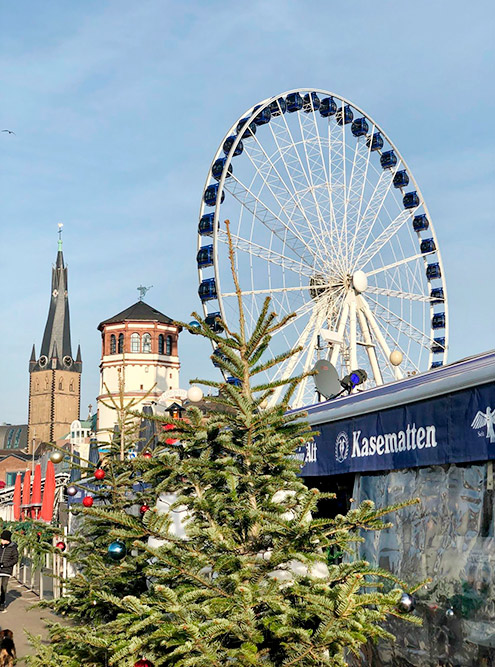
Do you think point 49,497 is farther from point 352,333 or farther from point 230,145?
point 230,145

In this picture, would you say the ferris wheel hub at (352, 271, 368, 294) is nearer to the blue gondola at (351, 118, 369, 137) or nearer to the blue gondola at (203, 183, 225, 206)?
the blue gondola at (203, 183, 225, 206)

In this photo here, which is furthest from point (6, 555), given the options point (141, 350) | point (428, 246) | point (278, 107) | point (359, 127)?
point (141, 350)

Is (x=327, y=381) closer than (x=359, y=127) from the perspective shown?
Yes

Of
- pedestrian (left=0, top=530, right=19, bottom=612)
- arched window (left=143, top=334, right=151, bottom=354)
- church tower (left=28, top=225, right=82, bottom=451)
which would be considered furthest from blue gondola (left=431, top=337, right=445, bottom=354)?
church tower (left=28, top=225, right=82, bottom=451)

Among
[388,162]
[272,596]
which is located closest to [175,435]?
[272,596]

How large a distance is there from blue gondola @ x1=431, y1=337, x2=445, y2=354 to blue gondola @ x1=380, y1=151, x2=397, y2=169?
7.93 meters

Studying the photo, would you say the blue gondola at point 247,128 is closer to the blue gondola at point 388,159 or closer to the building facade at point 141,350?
the blue gondola at point 388,159

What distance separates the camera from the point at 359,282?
30.5m

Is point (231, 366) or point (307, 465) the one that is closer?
point (231, 366)

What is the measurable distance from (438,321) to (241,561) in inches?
1208

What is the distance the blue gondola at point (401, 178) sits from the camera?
35375mm

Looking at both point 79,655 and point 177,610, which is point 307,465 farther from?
point 177,610

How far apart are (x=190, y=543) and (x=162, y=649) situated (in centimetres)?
84

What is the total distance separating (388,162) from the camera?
116 ft
